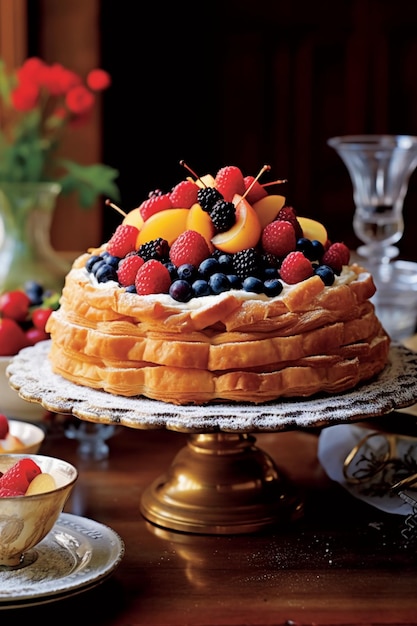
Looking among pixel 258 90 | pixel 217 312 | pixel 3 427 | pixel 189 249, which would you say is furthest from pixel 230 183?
pixel 258 90

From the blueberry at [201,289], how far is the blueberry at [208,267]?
19 millimetres

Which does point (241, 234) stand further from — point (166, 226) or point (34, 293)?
point (34, 293)

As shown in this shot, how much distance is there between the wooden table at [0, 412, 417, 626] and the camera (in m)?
1.22

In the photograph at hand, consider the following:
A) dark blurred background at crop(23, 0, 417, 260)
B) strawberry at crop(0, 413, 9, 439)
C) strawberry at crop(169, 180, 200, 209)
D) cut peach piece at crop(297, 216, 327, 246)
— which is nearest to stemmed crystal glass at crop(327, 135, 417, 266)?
cut peach piece at crop(297, 216, 327, 246)

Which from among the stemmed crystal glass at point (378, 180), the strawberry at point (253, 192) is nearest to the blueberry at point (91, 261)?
the strawberry at point (253, 192)

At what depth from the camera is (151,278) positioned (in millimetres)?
1464

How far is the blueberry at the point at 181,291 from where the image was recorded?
1449 millimetres

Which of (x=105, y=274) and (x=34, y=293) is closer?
(x=105, y=274)

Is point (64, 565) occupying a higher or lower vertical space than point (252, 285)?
lower

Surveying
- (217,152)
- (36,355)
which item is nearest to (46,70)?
(36,355)

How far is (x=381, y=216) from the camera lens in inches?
91.4

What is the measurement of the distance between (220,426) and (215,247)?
34 centimetres

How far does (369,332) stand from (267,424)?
0.32m

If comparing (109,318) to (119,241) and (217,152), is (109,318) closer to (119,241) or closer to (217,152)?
(119,241)
